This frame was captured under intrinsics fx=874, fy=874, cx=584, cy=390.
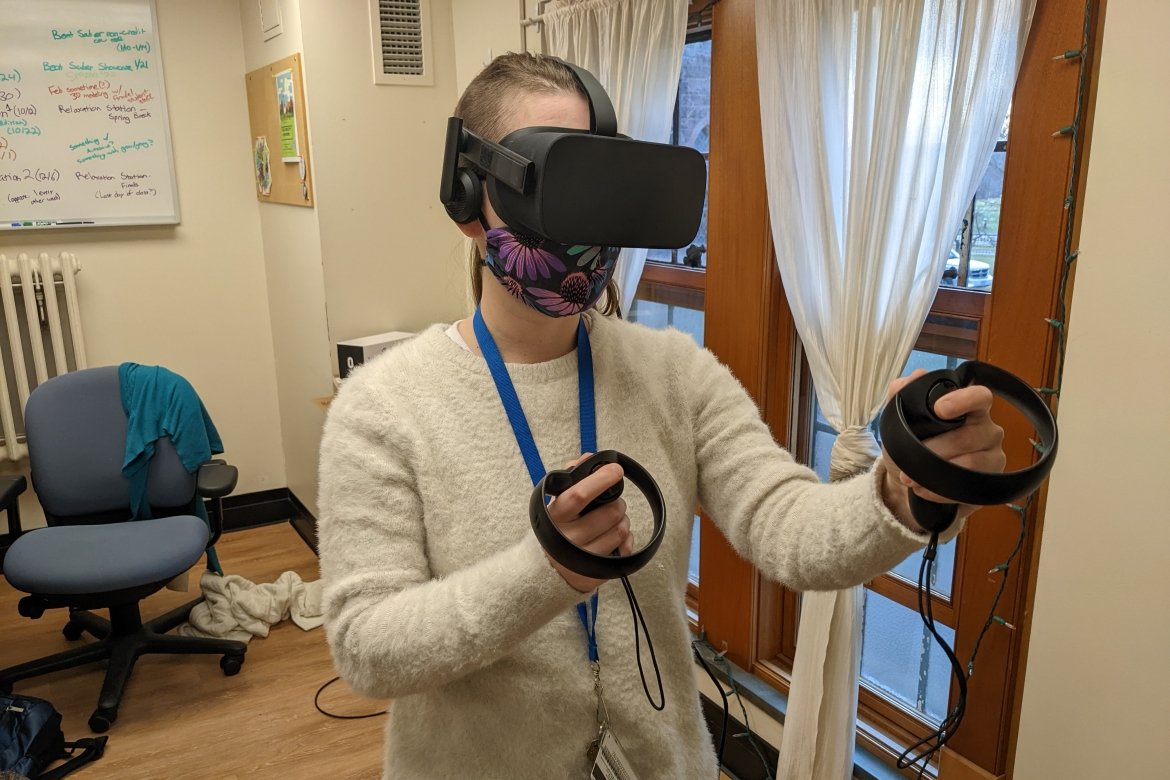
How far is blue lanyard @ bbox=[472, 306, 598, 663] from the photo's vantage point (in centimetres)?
94

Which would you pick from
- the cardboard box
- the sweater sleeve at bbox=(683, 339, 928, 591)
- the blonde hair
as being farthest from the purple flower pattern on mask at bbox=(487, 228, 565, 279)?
the cardboard box

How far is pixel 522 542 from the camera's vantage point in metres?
0.78

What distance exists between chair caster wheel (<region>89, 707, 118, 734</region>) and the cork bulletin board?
178 cm

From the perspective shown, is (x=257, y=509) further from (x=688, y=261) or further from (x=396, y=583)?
(x=396, y=583)

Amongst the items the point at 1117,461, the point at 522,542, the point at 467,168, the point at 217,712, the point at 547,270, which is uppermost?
the point at 467,168

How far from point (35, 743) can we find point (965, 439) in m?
2.50

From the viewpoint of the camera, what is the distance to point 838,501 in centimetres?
86

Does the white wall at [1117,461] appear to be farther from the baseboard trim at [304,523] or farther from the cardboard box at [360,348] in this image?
the baseboard trim at [304,523]

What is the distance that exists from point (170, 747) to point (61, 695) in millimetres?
530

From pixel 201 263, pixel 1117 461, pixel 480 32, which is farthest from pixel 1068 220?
pixel 201 263

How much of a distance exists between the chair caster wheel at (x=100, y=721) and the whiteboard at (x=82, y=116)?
1891 millimetres

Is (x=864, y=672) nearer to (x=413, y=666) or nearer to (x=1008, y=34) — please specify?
(x=1008, y=34)

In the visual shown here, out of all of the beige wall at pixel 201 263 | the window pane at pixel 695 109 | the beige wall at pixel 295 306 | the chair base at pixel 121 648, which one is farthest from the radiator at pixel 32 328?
the window pane at pixel 695 109

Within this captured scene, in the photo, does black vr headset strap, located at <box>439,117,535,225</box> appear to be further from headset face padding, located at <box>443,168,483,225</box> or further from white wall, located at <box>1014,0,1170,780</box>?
white wall, located at <box>1014,0,1170,780</box>
